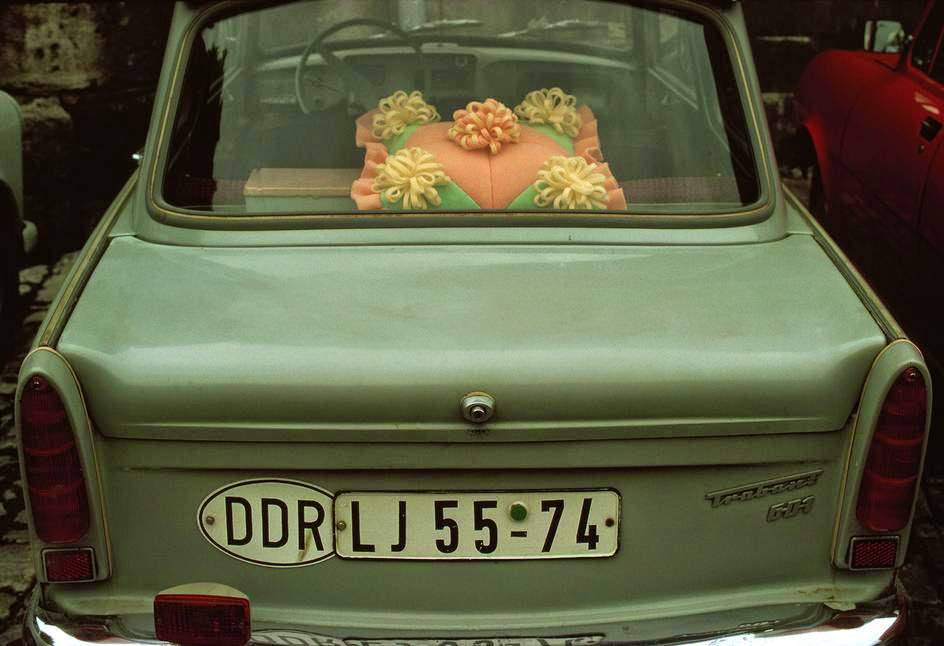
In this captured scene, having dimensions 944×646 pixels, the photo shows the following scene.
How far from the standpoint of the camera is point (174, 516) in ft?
7.92

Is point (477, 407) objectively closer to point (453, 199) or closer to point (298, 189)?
point (453, 199)

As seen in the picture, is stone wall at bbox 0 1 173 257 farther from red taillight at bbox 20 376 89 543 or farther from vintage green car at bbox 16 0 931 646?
red taillight at bbox 20 376 89 543

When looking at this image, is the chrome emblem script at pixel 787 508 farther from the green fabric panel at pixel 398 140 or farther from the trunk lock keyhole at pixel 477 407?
the green fabric panel at pixel 398 140

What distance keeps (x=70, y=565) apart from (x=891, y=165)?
3.89 meters

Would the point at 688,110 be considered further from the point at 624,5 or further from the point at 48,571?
the point at 48,571

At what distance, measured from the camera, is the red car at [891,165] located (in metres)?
4.77

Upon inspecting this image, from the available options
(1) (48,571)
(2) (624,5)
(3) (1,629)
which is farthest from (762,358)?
(3) (1,629)

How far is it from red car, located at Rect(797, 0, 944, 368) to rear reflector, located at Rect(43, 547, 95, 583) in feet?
11.1

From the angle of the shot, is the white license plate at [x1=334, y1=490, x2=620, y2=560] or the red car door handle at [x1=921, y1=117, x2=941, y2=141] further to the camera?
the red car door handle at [x1=921, y1=117, x2=941, y2=141]

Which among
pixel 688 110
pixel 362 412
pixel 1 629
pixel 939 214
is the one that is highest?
pixel 688 110

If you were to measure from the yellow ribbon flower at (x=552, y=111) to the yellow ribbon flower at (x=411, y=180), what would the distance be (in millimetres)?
374

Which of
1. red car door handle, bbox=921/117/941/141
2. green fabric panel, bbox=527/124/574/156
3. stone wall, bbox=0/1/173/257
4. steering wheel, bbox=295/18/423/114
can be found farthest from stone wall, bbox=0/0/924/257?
green fabric panel, bbox=527/124/574/156

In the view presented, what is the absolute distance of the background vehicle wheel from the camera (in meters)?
5.55

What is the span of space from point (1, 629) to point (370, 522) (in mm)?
1799
